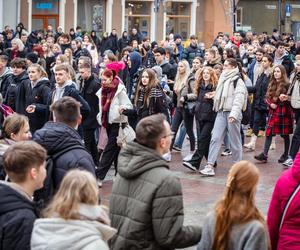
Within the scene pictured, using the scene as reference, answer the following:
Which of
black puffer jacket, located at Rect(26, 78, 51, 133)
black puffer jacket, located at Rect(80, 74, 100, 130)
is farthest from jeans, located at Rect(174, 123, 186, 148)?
black puffer jacket, located at Rect(26, 78, 51, 133)

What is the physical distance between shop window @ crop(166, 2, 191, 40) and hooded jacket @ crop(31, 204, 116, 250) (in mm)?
37293

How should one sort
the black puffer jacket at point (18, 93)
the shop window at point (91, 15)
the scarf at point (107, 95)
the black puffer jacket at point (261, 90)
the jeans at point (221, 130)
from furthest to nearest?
the shop window at point (91, 15), the black puffer jacket at point (261, 90), the jeans at point (221, 130), the black puffer jacket at point (18, 93), the scarf at point (107, 95)

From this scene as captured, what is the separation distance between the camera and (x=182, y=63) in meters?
13.6

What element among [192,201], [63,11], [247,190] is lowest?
[192,201]

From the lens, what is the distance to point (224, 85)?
38.6ft

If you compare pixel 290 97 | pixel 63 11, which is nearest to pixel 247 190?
pixel 290 97

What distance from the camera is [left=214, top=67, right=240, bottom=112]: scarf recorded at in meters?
11.8

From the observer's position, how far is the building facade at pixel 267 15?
154ft

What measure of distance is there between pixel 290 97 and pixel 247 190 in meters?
8.08

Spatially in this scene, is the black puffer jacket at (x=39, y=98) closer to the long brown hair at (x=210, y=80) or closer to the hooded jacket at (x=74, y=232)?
the long brown hair at (x=210, y=80)

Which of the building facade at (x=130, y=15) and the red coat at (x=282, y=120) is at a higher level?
the building facade at (x=130, y=15)

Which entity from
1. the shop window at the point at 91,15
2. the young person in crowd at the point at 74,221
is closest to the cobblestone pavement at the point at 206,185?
the young person in crowd at the point at 74,221

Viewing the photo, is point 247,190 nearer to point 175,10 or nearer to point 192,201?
point 192,201

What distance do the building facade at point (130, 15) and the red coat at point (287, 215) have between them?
2896cm
